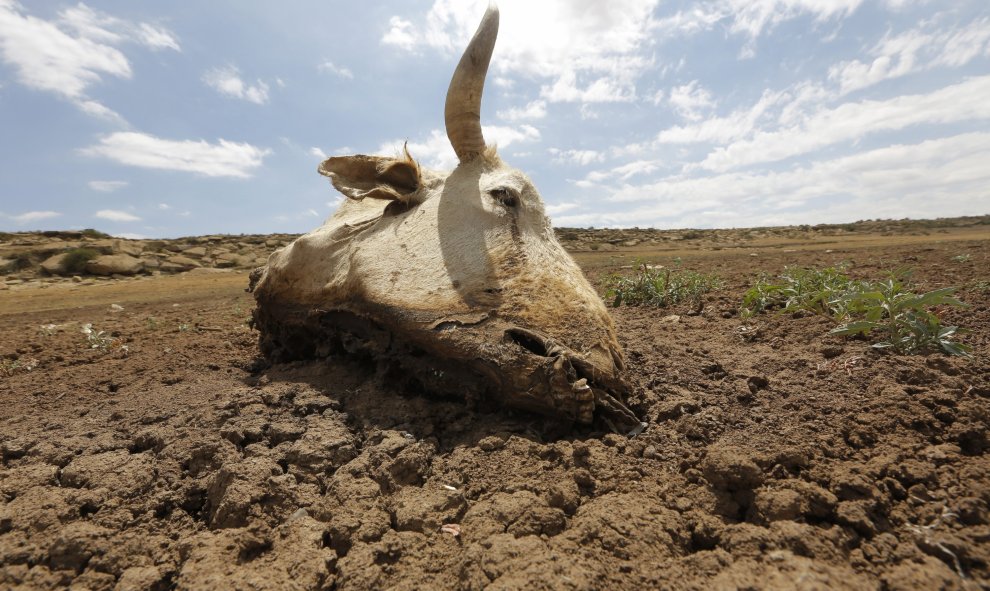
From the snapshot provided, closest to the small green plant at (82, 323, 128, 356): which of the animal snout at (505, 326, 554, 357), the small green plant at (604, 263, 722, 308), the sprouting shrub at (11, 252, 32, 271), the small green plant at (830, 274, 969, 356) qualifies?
the animal snout at (505, 326, 554, 357)

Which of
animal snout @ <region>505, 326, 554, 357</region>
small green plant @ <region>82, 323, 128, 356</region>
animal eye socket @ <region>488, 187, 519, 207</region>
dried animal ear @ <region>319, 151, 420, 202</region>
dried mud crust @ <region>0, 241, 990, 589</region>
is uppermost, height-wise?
dried animal ear @ <region>319, 151, 420, 202</region>

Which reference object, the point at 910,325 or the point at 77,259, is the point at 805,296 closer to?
the point at 910,325

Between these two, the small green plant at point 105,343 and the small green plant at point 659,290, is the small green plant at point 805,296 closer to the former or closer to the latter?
the small green plant at point 659,290

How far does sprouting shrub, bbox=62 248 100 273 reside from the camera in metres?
14.4

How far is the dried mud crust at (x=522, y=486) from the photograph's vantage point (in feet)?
4.84

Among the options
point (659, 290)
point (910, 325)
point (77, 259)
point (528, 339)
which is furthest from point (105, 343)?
point (77, 259)

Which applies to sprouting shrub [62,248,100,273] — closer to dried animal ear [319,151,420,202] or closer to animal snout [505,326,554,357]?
dried animal ear [319,151,420,202]

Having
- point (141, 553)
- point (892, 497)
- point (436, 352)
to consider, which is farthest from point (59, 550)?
point (892, 497)

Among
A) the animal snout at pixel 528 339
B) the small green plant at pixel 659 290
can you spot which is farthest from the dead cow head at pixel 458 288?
the small green plant at pixel 659 290

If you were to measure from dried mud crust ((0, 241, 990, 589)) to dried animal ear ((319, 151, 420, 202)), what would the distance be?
1215 millimetres

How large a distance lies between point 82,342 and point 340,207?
2.97m

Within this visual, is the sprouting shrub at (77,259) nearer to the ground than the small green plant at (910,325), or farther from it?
farther from it

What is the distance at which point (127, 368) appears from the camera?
386 cm

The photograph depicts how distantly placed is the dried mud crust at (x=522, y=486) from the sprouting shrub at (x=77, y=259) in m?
14.5
